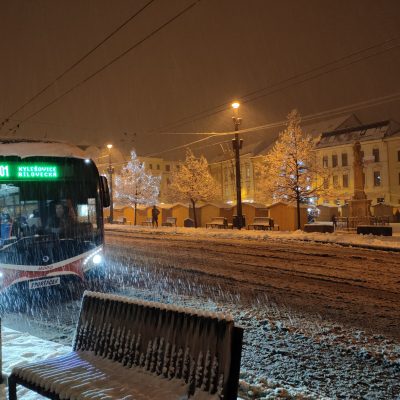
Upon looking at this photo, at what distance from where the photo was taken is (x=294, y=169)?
31.4 m

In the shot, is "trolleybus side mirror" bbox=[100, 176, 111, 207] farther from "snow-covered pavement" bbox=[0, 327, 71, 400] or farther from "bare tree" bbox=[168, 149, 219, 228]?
"bare tree" bbox=[168, 149, 219, 228]

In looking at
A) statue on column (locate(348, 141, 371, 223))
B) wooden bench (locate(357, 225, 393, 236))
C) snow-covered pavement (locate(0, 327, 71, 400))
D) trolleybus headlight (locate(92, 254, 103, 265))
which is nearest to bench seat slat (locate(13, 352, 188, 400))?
snow-covered pavement (locate(0, 327, 71, 400))

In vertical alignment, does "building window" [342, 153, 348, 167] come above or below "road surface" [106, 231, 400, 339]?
above

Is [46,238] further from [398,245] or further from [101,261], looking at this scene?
[398,245]

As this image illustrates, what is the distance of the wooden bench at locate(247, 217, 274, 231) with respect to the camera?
30.2 meters

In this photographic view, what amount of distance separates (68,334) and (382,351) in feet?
14.7

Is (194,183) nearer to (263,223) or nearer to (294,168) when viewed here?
(294,168)

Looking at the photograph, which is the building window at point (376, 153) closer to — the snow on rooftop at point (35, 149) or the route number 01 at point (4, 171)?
the snow on rooftop at point (35, 149)

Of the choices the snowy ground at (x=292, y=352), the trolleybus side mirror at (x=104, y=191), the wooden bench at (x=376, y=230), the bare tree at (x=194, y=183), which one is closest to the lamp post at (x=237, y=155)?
the wooden bench at (x=376, y=230)

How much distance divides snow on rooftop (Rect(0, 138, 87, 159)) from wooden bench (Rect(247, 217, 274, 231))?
21503 mm

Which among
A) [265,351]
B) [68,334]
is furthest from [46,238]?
[265,351]

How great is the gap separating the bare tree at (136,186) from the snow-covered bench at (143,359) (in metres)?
48.6

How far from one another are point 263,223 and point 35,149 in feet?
73.5

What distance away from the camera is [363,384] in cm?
470
